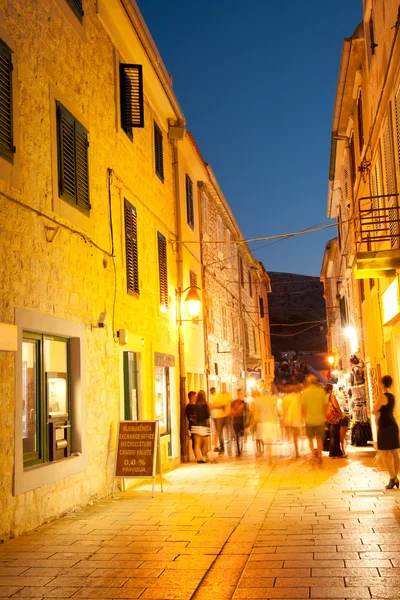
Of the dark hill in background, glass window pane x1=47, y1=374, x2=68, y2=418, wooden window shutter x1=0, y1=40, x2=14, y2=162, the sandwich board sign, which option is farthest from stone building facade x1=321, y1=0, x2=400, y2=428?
the dark hill in background

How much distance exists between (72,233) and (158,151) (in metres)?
6.93

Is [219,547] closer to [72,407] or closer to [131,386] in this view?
[72,407]

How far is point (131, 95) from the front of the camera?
516 inches

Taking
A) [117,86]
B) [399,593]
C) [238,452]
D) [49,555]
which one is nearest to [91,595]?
[49,555]

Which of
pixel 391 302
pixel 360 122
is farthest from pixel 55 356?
pixel 360 122

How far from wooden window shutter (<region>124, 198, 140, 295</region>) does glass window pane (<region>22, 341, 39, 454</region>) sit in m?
4.18

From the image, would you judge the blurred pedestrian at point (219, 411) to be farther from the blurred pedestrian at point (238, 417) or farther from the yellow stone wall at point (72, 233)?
the yellow stone wall at point (72, 233)

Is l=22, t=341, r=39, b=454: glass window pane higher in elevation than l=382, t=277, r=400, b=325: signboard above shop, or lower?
lower

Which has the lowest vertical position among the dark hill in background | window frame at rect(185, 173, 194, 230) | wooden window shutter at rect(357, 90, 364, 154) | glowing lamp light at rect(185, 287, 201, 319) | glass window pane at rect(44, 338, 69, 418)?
glass window pane at rect(44, 338, 69, 418)

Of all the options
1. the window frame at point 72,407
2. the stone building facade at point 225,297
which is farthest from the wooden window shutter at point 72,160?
the stone building facade at point 225,297

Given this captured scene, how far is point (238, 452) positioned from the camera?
17.3 metres

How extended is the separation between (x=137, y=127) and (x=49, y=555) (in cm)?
911

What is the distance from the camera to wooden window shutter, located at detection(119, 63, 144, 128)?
12.9 metres

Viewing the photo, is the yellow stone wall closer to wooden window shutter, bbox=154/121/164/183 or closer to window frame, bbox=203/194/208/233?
wooden window shutter, bbox=154/121/164/183
